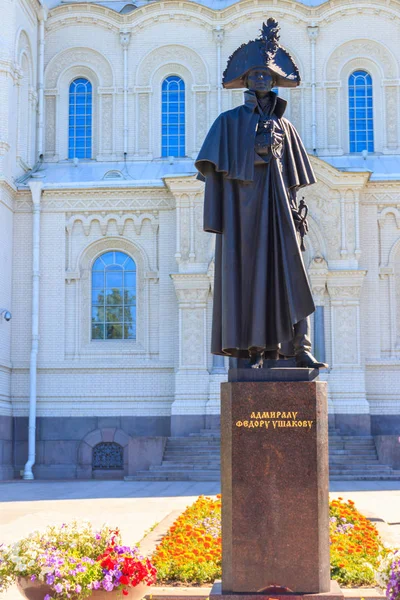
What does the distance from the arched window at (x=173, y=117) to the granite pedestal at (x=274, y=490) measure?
2119cm

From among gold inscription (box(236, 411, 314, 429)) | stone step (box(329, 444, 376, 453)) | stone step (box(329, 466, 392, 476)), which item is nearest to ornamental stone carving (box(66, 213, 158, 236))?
stone step (box(329, 444, 376, 453))

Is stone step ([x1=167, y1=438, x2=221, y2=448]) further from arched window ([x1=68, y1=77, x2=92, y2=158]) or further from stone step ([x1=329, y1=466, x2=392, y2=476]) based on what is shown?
arched window ([x1=68, y1=77, x2=92, y2=158])

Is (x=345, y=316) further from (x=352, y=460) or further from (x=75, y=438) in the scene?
(x=75, y=438)

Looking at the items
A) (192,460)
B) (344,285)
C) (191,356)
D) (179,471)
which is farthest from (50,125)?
(179,471)

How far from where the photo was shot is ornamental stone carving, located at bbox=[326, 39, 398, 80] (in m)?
26.9

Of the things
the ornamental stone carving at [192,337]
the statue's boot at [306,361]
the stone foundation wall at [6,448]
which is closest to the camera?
the statue's boot at [306,361]

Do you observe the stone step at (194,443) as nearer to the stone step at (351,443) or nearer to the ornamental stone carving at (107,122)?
the stone step at (351,443)

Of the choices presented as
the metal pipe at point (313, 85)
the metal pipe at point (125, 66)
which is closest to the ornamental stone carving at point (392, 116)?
the metal pipe at point (313, 85)

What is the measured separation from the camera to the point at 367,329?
24.8 m

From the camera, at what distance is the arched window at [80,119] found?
27.1 meters

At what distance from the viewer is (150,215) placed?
25484 mm

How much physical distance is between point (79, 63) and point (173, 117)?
316 cm

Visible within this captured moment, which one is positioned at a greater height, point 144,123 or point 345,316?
point 144,123

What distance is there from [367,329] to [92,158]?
916cm
